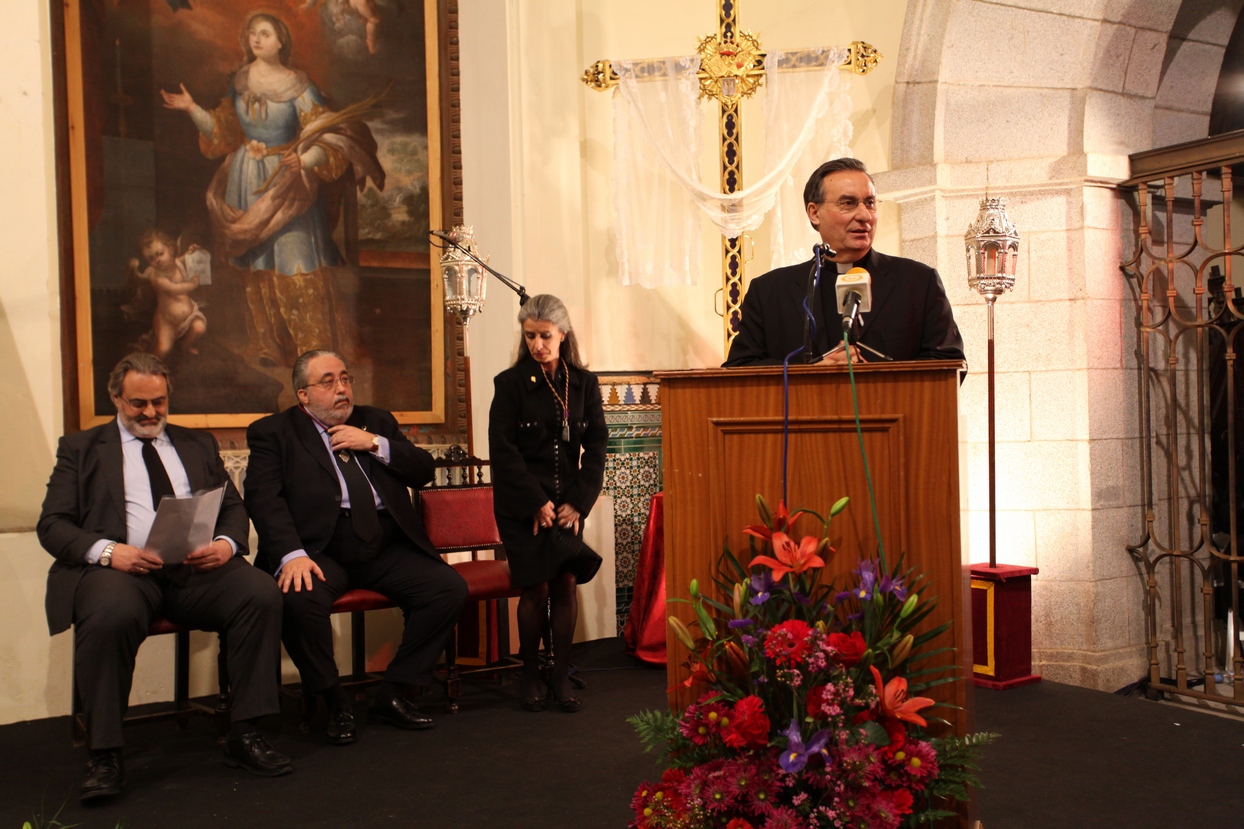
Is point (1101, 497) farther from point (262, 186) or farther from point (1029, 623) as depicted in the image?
point (262, 186)

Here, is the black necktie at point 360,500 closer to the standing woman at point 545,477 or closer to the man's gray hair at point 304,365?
the man's gray hair at point 304,365

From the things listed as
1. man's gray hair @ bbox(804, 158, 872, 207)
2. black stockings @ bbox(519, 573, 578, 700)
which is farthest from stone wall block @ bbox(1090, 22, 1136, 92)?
black stockings @ bbox(519, 573, 578, 700)

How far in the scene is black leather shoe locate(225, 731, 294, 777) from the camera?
12.1 feet

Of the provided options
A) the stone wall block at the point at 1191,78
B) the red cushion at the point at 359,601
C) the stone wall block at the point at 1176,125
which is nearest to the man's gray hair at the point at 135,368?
the red cushion at the point at 359,601

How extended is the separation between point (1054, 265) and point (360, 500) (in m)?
3.39

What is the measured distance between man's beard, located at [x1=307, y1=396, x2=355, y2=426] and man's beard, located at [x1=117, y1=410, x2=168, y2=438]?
0.58 m

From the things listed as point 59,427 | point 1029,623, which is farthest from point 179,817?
point 1029,623

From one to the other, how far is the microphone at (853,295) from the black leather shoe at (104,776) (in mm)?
2744

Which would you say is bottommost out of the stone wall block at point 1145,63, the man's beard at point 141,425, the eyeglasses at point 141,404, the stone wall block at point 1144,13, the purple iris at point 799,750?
the purple iris at point 799,750

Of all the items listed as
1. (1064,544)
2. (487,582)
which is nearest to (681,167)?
(487,582)

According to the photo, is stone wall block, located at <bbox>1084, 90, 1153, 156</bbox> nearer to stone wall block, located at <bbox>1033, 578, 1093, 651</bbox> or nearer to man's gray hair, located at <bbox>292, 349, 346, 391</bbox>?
stone wall block, located at <bbox>1033, 578, 1093, 651</bbox>

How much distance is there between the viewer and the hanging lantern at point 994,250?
16.6 ft

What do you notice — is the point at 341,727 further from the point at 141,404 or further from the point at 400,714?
the point at 141,404

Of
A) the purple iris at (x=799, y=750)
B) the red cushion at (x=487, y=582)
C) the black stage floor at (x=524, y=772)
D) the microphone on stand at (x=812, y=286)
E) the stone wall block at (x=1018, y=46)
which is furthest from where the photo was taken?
the stone wall block at (x=1018, y=46)
